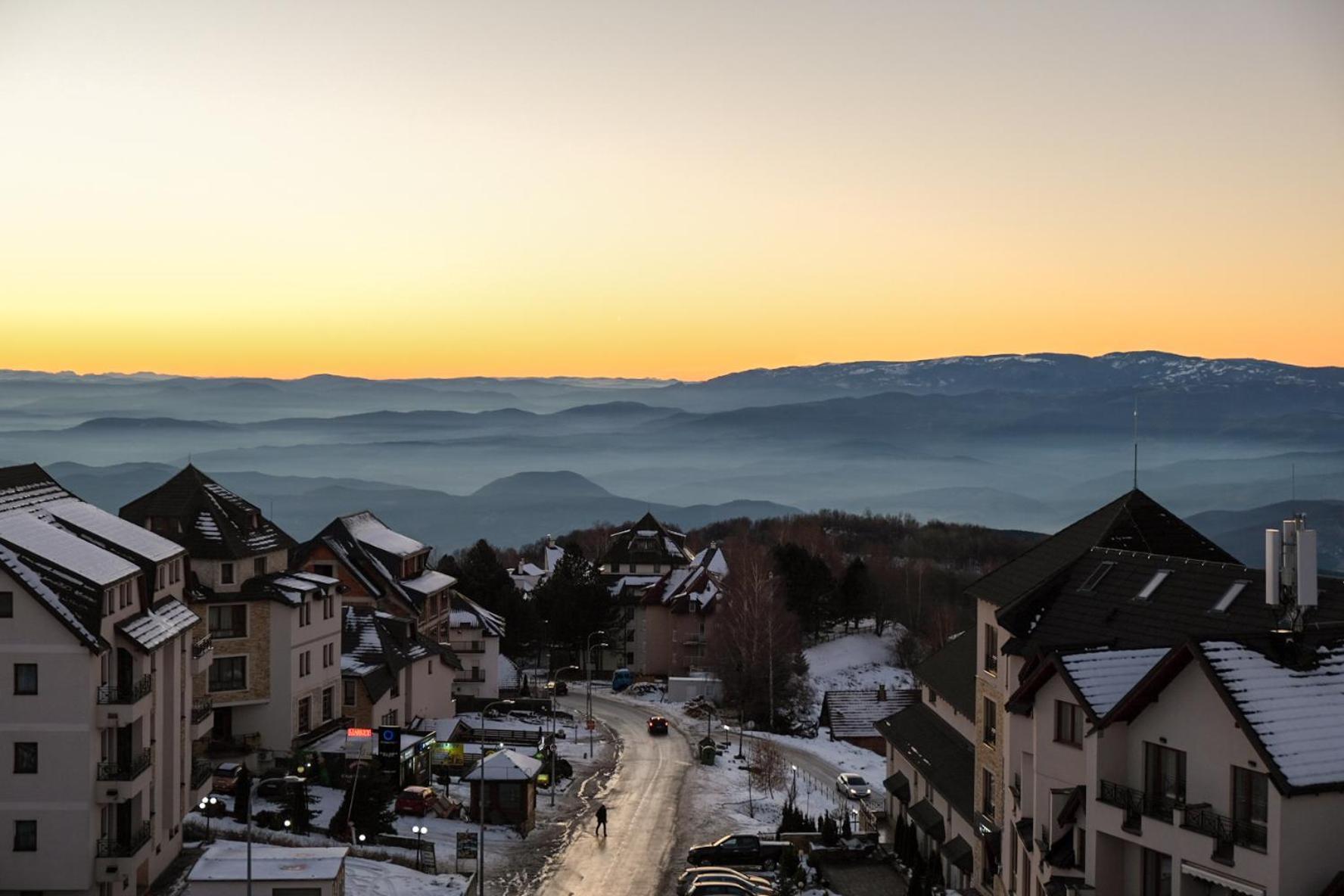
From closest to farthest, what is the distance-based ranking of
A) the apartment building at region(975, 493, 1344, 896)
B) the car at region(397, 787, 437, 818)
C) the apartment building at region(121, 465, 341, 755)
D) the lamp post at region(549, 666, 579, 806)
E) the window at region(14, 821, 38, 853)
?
the apartment building at region(975, 493, 1344, 896) → the window at region(14, 821, 38, 853) → the car at region(397, 787, 437, 818) → the apartment building at region(121, 465, 341, 755) → the lamp post at region(549, 666, 579, 806)

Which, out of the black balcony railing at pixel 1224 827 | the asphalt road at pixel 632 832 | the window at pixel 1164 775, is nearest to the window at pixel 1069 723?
the window at pixel 1164 775

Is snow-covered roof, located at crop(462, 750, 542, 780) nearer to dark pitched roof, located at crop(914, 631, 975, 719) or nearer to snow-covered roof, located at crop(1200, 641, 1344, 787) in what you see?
dark pitched roof, located at crop(914, 631, 975, 719)

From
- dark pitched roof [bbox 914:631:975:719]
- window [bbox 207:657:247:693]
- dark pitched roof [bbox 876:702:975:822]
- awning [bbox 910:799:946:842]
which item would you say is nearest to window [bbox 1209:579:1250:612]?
dark pitched roof [bbox 876:702:975:822]

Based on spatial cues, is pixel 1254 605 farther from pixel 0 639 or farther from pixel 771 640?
pixel 771 640

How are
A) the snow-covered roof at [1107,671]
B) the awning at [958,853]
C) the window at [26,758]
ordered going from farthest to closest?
the awning at [958,853] → the window at [26,758] → the snow-covered roof at [1107,671]

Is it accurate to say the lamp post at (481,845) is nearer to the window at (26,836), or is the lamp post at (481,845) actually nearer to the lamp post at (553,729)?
the lamp post at (553,729)

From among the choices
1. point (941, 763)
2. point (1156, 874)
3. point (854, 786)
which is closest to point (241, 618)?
point (854, 786)

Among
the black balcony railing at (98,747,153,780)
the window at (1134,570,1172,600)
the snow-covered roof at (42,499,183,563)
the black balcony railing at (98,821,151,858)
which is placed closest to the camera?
the window at (1134,570,1172,600)
